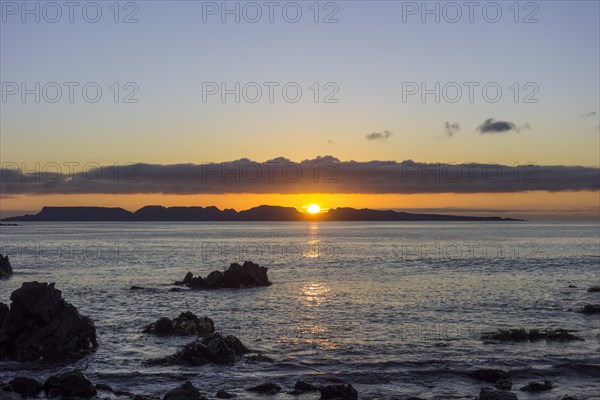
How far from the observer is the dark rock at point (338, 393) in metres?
29.8

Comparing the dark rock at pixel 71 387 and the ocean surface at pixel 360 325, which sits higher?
the dark rock at pixel 71 387

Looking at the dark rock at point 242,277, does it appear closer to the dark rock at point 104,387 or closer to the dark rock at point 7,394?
the dark rock at point 104,387

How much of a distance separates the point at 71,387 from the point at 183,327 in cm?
1705

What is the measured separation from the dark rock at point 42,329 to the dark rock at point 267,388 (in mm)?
15056

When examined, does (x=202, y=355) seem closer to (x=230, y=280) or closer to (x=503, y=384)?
(x=503, y=384)

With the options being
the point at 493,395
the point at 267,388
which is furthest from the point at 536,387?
the point at 267,388

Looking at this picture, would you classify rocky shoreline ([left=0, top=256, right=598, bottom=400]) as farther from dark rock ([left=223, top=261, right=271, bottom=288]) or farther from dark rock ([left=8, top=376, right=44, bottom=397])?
dark rock ([left=223, top=261, right=271, bottom=288])

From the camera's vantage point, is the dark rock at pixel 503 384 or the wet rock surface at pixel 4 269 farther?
the wet rock surface at pixel 4 269

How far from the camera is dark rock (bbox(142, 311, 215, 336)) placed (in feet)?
157

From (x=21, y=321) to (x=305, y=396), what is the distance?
22.5m

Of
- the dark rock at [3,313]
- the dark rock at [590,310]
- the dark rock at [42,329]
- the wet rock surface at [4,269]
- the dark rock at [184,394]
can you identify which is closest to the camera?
the dark rock at [184,394]

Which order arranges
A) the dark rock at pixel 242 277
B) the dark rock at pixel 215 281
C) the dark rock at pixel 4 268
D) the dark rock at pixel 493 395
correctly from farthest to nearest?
the dark rock at pixel 4 268, the dark rock at pixel 242 277, the dark rock at pixel 215 281, the dark rock at pixel 493 395

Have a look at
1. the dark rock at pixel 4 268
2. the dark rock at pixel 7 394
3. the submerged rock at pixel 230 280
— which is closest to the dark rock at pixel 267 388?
the dark rock at pixel 7 394

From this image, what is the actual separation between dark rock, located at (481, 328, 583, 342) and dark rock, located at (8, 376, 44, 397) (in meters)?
31.1
